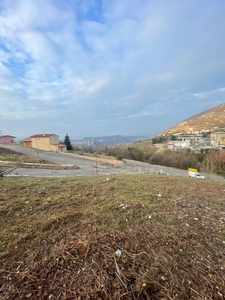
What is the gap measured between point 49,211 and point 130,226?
150 centimetres

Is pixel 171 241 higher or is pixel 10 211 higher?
pixel 10 211

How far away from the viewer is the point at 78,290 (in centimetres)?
127

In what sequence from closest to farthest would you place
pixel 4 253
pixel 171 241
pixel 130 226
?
1. pixel 4 253
2. pixel 171 241
3. pixel 130 226

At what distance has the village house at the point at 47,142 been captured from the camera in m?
35.8

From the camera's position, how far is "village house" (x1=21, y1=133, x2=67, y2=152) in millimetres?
35812

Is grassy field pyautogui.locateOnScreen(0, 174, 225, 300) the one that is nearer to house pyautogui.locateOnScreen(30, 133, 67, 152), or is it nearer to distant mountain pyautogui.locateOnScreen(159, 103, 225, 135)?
house pyautogui.locateOnScreen(30, 133, 67, 152)

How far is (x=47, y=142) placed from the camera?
36438 millimetres

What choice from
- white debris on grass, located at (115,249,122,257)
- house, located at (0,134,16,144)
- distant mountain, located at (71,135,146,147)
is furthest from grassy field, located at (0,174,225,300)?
house, located at (0,134,16,144)

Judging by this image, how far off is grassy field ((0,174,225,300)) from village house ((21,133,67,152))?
34.5 meters

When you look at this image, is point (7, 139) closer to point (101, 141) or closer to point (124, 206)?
point (101, 141)

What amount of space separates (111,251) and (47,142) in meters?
38.1

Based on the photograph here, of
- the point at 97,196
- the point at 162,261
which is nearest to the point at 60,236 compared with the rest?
the point at 162,261

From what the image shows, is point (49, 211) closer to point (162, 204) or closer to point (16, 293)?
point (16, 293)

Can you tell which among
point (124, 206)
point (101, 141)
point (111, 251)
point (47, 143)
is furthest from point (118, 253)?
point (101, 141)
